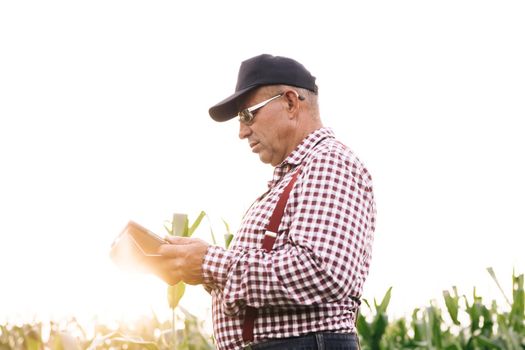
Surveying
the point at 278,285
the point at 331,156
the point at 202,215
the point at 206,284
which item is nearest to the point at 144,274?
the point at 206,284

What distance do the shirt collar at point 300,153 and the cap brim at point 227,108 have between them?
0.77 feet

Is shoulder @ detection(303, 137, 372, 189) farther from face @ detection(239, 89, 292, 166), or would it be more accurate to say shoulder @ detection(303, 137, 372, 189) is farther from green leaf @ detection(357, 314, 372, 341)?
green leaf @ detection(357, 314, 372, 341)

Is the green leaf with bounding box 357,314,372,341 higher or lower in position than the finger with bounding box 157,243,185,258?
lower

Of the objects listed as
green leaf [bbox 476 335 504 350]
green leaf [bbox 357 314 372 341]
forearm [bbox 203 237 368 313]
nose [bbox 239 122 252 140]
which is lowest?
green leaf [bbox 476 335 504 350]

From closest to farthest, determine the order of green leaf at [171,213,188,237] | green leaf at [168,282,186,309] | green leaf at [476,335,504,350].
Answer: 1. green leaf at [171,213,188,237]
2. green leaf at [168,282,186,309]
3. green leaf at [476,335,504,350]

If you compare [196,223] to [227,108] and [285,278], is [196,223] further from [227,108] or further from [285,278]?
[285,278]

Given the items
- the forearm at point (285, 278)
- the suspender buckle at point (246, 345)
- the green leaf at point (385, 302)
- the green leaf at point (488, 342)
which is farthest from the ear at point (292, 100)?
the green leaf at point (488, 342)

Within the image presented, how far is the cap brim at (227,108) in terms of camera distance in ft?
9.21

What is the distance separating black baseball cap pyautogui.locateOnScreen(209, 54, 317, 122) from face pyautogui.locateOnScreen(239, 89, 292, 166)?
4 centimetres

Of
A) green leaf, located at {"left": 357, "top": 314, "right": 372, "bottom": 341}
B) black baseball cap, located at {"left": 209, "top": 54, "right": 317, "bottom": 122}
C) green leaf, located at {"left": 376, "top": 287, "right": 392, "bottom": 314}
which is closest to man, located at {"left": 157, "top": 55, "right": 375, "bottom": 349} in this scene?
black baseball cap, located at {"left": 209, "top": 54, "right": 317, "bottom": 122}

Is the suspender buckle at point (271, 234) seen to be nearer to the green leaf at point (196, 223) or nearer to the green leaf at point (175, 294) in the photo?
the green leaf at point (196, 223)

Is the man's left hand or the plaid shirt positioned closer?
the plaid shirt

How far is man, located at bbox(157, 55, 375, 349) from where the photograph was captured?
2.39 metres

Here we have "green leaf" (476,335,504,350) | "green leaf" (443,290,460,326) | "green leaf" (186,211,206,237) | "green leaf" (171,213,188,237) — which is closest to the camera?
"green leaf" (171,213,188,237)
